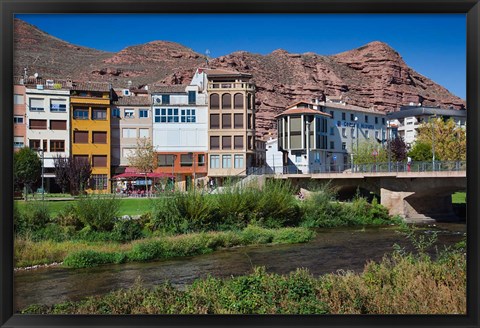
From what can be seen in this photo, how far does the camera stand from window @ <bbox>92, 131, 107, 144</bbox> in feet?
67.3

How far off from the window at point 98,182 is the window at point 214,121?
8310 mm

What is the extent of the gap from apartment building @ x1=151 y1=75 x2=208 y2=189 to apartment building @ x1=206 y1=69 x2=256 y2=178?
0.54 meters

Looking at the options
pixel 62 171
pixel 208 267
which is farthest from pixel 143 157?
pixel 208 267

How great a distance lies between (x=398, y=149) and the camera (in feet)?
114

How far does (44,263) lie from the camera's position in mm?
12625

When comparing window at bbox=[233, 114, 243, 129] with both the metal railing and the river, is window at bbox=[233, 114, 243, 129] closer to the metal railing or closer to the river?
the metal railing

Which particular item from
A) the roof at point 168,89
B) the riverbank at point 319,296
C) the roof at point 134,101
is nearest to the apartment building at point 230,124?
the roof at point 168,89

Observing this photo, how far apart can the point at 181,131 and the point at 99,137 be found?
700cm

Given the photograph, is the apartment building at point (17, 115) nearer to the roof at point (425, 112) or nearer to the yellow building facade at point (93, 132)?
the yellow building facade at point (93, 132)

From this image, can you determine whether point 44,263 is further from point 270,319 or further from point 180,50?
point 180,50

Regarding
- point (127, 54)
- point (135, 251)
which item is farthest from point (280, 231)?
point (127, 54)

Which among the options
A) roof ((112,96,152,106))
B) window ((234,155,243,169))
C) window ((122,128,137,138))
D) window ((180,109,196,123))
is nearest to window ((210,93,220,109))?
window ((180,109,196,123))

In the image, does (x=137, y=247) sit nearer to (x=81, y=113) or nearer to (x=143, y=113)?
(x=81, y=113)

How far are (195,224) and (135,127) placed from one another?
10238 mm
